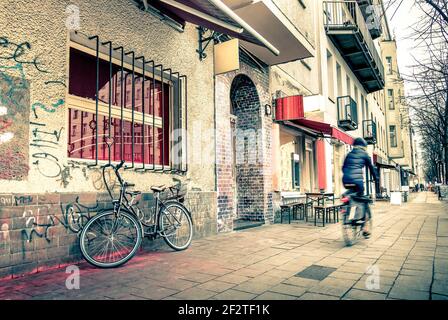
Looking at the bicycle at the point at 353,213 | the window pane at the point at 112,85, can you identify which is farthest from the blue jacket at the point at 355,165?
the window pane at the point at 112,85

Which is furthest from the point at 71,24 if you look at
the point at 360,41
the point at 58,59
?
the point at 360,41

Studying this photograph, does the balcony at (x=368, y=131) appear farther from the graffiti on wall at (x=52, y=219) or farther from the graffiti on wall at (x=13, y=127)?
the graffiti on wall at (x=13, y=127)

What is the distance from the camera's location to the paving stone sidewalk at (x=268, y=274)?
9.84ft

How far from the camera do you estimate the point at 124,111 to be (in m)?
5.36

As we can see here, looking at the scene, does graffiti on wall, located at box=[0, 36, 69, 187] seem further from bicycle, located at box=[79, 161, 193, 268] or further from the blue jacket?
the blue jacket

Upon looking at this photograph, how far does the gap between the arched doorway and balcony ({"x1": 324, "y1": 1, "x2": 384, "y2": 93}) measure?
705 cm

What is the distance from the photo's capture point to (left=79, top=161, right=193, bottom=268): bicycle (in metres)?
4.02

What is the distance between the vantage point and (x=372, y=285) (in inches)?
125

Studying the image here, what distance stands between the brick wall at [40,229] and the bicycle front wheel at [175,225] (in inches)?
33.7

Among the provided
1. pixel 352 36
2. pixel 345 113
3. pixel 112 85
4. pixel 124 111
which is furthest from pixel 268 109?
pixel 352 36

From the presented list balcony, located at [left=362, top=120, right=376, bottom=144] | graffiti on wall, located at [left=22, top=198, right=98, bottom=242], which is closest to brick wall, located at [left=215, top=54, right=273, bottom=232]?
graffiti on wall, located at [left=22, top=198, right=98, bottom=242]

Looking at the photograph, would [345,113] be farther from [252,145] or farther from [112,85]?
[112,85]

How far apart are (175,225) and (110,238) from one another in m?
1.21
